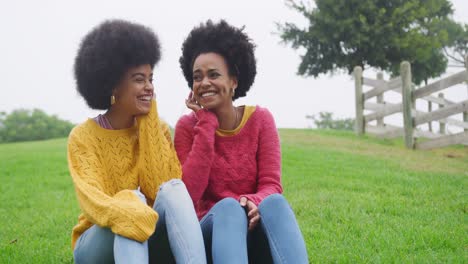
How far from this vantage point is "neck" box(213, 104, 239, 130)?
3.21 meters

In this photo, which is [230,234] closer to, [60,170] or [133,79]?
[133,79]

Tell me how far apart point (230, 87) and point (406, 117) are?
8678 mm

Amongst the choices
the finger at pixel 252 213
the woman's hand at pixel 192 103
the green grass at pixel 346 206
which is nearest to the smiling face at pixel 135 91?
the woman's hand at pixel 192 103

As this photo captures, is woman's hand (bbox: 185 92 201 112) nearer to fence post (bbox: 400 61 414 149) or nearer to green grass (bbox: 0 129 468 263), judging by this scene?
green grass (bbox: 0 129 468 263)

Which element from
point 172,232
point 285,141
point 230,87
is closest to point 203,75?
point 230,87

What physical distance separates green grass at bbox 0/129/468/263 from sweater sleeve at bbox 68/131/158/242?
1.40 m

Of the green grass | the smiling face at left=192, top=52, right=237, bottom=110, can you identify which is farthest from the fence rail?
the smiling face at left=192, top=52, right=237, bottom=110

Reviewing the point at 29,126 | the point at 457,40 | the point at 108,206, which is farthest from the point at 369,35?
the point at 29,126

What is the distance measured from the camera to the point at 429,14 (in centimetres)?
2084

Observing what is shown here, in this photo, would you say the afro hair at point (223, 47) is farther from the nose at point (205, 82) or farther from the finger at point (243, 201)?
the finger at point (243, 201)

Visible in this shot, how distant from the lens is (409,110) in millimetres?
10883

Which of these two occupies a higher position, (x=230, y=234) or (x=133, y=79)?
(x=133, y=79)

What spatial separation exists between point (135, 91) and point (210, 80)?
1.54 ft

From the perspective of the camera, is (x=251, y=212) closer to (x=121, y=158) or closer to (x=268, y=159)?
(x=268, y=159)
